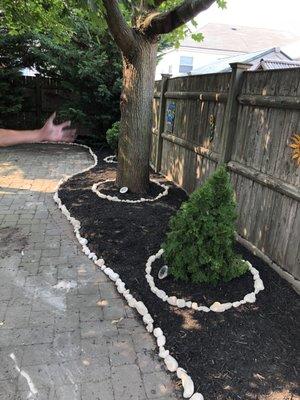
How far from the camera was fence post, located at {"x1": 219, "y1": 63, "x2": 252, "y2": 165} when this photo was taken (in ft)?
14.8

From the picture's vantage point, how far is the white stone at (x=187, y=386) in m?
2.44

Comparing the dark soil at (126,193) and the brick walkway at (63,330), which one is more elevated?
the dark soil at (126,193)

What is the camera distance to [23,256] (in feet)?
14.0

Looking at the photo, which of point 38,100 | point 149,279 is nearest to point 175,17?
point 149,279

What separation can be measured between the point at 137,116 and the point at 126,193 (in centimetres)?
127

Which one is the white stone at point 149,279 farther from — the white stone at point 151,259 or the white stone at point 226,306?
the white stone at point 226,306

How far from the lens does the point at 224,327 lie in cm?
304

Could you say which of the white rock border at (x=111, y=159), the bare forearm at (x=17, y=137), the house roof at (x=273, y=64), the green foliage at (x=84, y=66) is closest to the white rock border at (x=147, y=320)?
the white rock border at (x=111, y=159)

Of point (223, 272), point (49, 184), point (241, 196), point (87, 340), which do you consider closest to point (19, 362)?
point (87, 340)

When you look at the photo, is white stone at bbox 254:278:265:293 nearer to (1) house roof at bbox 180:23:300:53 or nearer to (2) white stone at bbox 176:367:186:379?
(2) white stone at bbox 176:367:186:379

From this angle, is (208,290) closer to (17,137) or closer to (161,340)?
(161,340)

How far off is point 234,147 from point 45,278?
2.82 m

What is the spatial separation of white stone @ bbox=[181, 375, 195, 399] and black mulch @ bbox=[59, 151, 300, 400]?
45 millimetres

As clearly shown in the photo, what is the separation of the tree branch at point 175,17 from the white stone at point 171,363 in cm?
414
